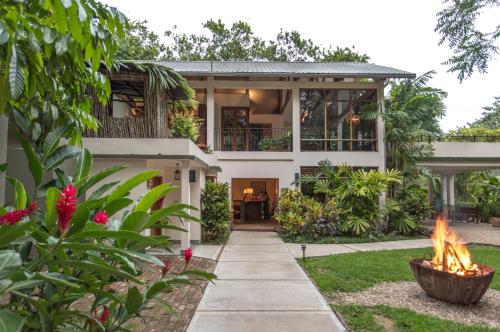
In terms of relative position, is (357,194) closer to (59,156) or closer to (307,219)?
(307,219)

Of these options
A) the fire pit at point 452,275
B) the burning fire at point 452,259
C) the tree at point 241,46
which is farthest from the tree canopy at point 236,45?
the fire pit at point 452,275

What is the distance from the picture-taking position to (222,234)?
11.5 metres

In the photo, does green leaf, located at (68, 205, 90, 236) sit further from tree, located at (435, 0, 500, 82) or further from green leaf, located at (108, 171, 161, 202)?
tree, located at (435, 0, 500, 82)

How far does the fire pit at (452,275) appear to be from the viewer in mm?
5105

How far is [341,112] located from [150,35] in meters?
17.8

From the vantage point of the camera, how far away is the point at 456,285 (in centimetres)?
512

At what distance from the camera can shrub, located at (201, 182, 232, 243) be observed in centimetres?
1132

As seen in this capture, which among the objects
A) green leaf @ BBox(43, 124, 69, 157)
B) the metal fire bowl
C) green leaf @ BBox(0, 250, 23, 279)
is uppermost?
green leaf @ BBox(43, 124, 69, 157)

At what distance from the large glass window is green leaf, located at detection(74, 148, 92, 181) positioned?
13.0 meters

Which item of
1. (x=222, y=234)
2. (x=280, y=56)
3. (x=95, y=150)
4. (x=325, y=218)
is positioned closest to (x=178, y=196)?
(x=222, y=234)

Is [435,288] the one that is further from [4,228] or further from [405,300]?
[4,228]

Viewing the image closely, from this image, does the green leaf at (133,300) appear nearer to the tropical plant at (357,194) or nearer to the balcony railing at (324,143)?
the tropical plant at (357,194)

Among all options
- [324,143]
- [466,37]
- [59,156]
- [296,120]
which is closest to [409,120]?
[324,143]

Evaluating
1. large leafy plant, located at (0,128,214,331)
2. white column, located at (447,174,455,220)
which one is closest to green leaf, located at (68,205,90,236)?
large leafy plant, located at (0,128,214,331)
